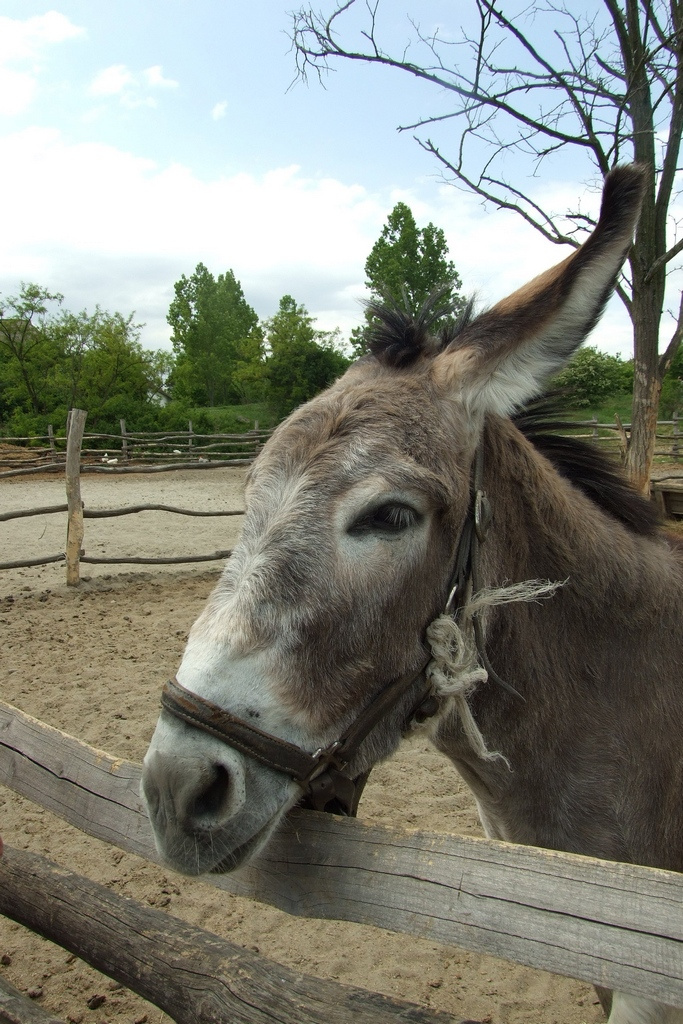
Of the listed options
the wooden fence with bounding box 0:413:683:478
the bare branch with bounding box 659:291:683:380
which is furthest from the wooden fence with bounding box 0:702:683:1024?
the wooden fence with bounding box 0:413:683:478

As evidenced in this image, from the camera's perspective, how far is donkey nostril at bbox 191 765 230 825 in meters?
1.29

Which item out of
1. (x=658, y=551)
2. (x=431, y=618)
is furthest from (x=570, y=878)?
(x=658, y=551)

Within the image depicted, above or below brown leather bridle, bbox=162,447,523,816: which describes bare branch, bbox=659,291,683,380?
above

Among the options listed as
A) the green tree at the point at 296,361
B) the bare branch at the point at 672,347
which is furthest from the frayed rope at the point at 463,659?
the green tree at the point at 296,361

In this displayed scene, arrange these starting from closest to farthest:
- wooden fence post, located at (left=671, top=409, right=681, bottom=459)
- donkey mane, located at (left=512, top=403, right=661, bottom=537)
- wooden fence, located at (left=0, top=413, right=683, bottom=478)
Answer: donkey mane, located at (left=512, top=403, right=661, bottom=537)
wooden fence post, located at (left=671, top=409, right=681, bottom=459)
wooden fence, located at (left=0, top=413, right=683, bottom=478)

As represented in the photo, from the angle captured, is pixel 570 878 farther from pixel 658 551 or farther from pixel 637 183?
pixel 637 183

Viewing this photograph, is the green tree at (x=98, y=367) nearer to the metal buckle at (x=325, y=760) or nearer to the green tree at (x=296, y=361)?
the green tree at (x=296, y=361)

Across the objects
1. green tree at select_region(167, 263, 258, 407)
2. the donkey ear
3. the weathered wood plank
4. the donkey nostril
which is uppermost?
green tree at select_region(167, 263, 258, 407)

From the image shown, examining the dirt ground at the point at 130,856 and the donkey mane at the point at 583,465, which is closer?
the donkey mane at the point at 583,465

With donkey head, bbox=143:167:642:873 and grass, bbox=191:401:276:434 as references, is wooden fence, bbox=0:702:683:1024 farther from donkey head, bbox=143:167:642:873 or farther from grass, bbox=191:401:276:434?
grass, bbox=191:401:276:434

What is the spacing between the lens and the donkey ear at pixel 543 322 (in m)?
1.49

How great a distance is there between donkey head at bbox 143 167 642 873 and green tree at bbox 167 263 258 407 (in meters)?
53.2

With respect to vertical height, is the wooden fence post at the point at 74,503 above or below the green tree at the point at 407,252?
below

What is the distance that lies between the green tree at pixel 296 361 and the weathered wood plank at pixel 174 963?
15016mm
